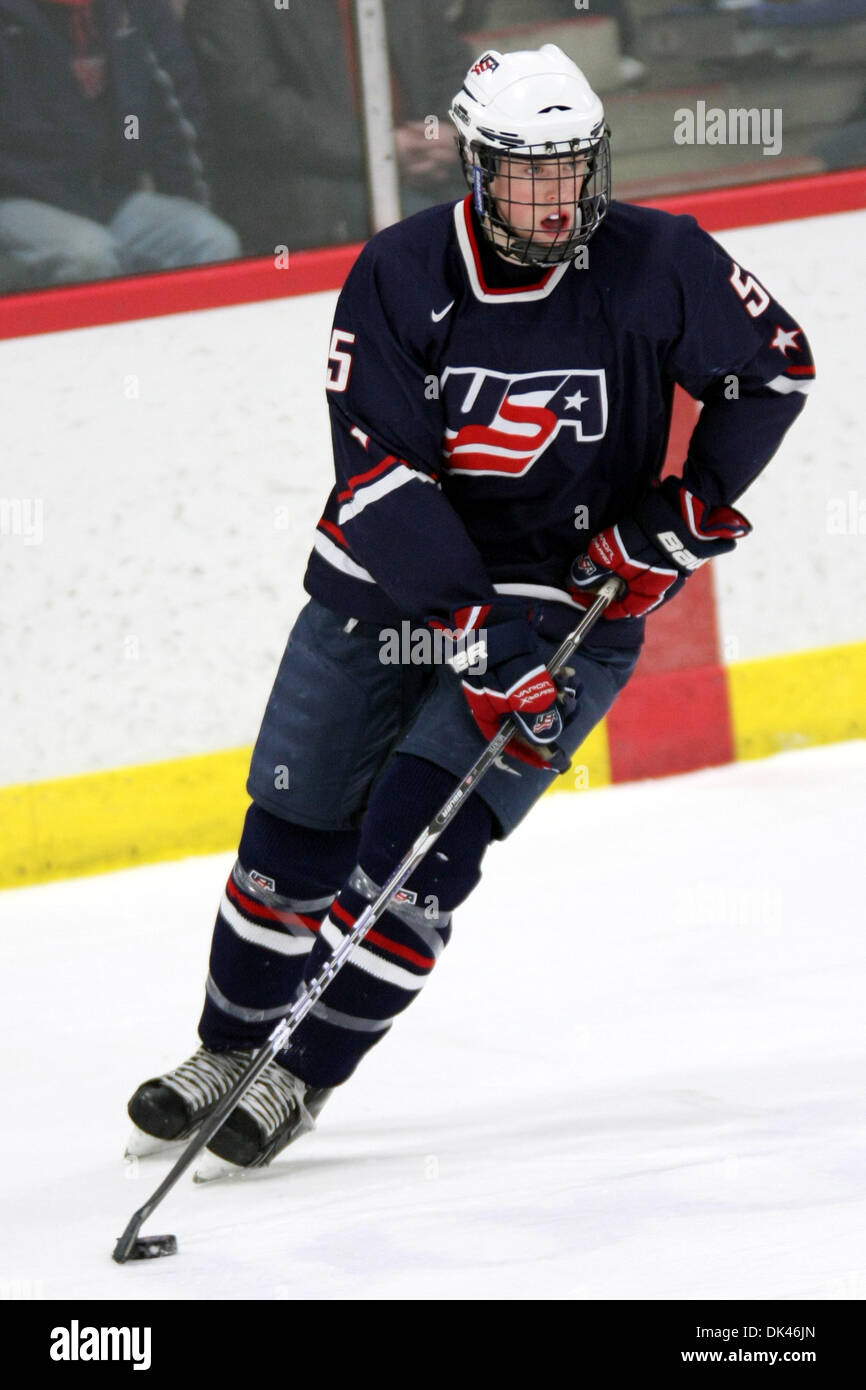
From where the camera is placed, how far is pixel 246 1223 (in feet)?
7.28

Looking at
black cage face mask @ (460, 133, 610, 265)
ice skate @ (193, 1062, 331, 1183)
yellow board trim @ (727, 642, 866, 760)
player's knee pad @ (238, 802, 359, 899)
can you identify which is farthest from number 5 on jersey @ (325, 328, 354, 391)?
yellow board trim @ (727, 642, 866, 760)

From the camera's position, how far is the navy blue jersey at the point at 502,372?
7.54ft

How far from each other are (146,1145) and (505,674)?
770mm

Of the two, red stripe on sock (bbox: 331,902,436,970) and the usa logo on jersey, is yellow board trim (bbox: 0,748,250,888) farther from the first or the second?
the usa logo on jersey

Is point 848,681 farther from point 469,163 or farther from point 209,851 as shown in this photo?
point 469,163

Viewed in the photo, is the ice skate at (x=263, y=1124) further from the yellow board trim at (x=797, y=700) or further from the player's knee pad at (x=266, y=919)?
the yellow board trim at (x=797, y=700)

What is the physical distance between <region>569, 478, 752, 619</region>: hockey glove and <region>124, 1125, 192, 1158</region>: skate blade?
84 centimetres

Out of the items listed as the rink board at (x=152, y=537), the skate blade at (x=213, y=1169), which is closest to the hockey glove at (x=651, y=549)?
the skate blade at (x=213, y=1169)

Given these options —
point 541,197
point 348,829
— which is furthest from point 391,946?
point 541,197

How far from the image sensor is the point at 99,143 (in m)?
3.81

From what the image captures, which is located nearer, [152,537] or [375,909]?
[375,909]

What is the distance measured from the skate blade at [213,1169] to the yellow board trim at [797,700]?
211 cm

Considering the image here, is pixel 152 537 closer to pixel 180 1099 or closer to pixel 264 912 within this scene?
pixel 264 912
